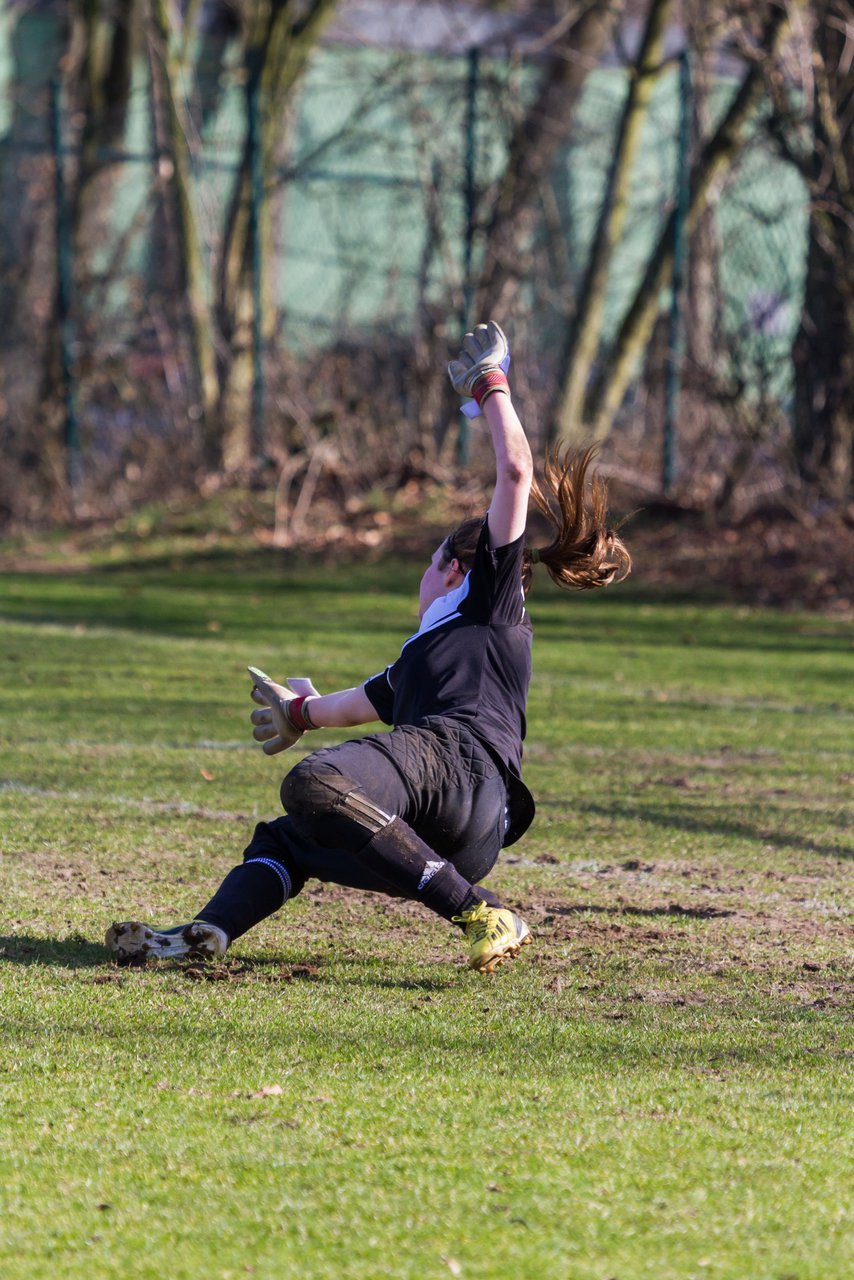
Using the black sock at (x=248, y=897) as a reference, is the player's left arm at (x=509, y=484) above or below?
above

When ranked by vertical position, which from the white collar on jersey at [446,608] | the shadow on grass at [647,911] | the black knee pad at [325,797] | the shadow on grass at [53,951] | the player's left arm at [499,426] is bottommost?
the shadow on grass at [647,911]

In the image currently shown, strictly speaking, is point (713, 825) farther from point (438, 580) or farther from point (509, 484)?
point (509, 484)

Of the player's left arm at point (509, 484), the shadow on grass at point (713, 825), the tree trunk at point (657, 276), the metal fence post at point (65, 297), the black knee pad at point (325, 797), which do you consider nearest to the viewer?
the black knee pad at point (325, 797)

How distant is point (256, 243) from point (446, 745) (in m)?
13.2

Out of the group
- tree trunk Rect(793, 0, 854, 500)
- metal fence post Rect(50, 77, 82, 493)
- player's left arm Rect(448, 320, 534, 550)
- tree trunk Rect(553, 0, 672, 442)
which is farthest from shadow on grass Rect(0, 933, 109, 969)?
metal fence post Rect(50, 77, 82, 493)

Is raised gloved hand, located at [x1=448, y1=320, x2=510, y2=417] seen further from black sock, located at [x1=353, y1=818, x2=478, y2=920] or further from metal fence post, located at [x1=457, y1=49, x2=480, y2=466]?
metal fence post, located at [x1=457, y1=49, x2=480, y2=466]

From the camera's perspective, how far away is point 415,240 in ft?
55.9

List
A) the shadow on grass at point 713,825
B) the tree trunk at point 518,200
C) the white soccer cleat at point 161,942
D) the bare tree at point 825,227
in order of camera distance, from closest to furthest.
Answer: the white soccer cleat at point 161,942, the shadow on grass at point 713,825, the bare tree at point 825,227, the tree trunk at point 518,200

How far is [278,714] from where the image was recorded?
446 cm

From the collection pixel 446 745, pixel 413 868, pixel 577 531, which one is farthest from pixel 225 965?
pixel 577 531

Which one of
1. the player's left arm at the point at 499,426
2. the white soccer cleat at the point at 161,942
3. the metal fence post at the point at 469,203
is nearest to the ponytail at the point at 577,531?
the player's left arm at the point at 499,426

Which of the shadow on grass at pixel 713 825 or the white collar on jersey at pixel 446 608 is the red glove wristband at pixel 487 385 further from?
the shadow on grass at pixel 713 825

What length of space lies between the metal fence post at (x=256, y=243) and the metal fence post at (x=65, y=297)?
1.79 meters

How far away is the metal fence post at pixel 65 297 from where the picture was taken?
54.7 feet
